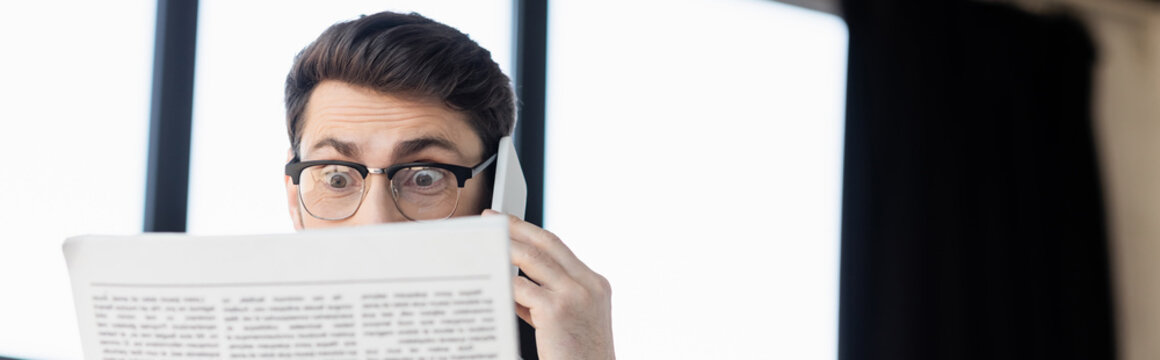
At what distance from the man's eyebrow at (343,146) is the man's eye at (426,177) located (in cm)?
8

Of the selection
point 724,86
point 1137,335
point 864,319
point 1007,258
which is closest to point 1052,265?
point 1007,258

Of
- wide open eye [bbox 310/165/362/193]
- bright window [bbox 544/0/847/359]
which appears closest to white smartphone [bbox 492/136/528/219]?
wide open eye [bbox 310/165/362/193]

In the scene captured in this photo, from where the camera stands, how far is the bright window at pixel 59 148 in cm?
211

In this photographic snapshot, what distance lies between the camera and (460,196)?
1.19 m

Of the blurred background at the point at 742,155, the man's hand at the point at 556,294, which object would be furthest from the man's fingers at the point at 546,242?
the blurred background at the point at 742,155

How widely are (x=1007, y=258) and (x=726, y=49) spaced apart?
1.48 meters

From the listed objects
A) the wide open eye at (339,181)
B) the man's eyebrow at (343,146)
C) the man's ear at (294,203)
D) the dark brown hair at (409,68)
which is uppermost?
the dark brown hair at (409,68)

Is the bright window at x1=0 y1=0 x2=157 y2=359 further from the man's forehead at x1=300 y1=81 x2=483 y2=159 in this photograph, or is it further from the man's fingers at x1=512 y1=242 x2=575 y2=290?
the man's fingers at x1=512 y1=242 x2=575 y2=290

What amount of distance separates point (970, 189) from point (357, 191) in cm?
309

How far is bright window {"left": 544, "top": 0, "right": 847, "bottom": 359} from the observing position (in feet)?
9.57

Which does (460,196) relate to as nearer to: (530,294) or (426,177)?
(426,177)

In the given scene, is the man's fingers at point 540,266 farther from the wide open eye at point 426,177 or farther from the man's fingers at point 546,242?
the wide open eye at point 426,177

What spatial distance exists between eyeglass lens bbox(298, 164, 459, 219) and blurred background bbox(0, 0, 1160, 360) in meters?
1.21

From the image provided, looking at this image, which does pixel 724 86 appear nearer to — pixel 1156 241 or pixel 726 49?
→ pixel 726 49
